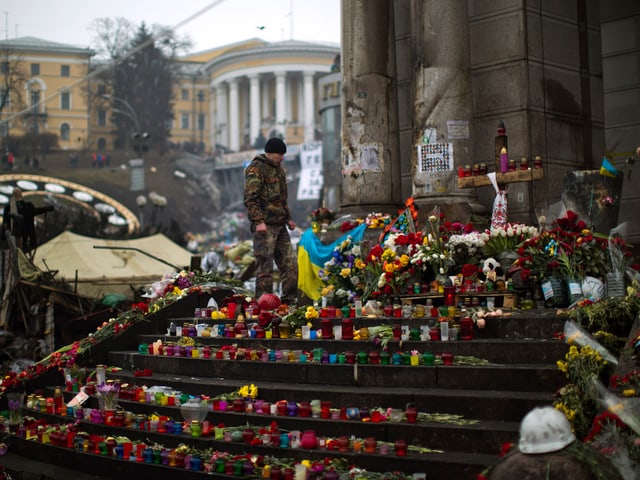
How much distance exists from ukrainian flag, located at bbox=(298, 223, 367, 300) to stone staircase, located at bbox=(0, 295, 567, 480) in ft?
13.2

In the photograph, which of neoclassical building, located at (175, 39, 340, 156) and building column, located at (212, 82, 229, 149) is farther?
building column, located at (212, 82, 229, 149)

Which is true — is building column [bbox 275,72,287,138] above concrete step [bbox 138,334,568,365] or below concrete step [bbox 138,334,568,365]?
above

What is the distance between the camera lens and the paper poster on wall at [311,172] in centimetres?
5012

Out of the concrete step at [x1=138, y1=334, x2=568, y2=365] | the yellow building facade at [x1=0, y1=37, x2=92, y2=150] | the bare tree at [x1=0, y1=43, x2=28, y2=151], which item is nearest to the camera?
the concrete step at [x1=138, y1=334, x2=568, y2=365]

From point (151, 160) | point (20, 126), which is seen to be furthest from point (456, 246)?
point (20, 126)

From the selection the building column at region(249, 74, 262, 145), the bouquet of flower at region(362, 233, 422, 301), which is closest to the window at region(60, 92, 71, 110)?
the building column at region(249, 74, 262, 145)

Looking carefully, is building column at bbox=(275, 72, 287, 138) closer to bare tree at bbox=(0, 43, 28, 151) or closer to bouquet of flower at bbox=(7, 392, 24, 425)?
bare tree at bbox=(0, 43, 28, 151)

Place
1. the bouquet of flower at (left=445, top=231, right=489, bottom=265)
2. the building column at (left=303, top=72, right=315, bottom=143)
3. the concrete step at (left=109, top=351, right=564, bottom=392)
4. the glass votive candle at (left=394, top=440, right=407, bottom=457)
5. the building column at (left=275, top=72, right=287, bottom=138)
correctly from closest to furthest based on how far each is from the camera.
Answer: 1. the glass votive candle at (left=394, top=440, right=407, bottom=457)
2. the concrete step at (left=109, top=351, right=564, bottom=392)
3. the bouquet of flower at (left=445, top=231, right=489, bottom=265)
4. the building column at (left=303, top=72, right=315, bottom=143)
5. the building column at (left=275, top=72, right=287, bottom=138)

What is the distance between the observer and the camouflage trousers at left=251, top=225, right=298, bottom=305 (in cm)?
1259

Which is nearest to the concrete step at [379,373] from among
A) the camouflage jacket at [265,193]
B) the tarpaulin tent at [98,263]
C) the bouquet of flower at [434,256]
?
the camouflage jacket at [265,193]

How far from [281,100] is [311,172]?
1666 inches

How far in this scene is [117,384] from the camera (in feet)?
33.3

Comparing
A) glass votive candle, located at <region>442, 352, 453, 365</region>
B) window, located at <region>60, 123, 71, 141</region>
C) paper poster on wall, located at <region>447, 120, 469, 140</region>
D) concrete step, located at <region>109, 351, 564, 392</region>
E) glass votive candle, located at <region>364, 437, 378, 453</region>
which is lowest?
glass votive candle, located at <region>364, 437, 378, 453</region>

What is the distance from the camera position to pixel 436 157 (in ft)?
43.6
